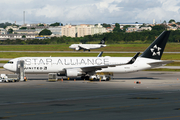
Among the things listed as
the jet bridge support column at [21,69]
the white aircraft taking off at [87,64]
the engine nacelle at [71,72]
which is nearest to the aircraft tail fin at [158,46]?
the white aircraft taking off at [87,64]

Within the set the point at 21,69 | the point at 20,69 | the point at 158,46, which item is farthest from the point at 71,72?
the point at 158,46

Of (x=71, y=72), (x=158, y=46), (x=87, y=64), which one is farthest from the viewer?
(x=158, y=46)

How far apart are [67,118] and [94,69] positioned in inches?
1206

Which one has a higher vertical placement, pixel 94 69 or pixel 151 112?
pixel 94 69

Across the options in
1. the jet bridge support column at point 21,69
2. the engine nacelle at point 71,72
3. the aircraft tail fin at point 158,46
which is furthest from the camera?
the aircraft tail fin at point 158,46

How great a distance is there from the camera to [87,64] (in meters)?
55.4

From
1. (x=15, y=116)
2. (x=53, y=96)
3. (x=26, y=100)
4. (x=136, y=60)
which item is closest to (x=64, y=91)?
(x=53, y=96)

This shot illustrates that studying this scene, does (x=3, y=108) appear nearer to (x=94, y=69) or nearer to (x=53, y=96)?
(x=53, y=96)

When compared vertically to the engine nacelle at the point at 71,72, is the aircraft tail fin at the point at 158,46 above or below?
above

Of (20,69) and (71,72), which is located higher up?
(20,69)

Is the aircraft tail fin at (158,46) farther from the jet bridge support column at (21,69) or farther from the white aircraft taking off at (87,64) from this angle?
the jet bridge support column at (21,69)

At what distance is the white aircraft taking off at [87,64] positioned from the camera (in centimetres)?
5366

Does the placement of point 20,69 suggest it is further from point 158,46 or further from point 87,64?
point 158,46

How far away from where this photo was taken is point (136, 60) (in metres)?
55.9
